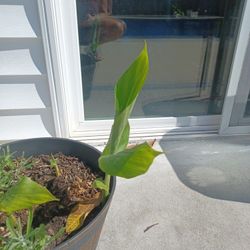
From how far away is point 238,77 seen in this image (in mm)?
1439

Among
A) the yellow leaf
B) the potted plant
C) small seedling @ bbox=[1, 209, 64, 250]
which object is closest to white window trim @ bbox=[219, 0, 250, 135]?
the potted plant

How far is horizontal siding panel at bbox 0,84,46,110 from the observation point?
1.31 m

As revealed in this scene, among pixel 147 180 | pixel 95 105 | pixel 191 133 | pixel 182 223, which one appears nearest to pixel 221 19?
pixel 191 133

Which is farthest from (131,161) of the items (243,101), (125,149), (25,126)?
(243,101)

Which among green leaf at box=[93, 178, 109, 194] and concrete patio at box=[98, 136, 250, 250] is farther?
concrete patio at box=[98, 136, 250, 250]

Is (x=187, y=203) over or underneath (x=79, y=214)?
underneath

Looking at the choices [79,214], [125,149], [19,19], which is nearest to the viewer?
[125,149]

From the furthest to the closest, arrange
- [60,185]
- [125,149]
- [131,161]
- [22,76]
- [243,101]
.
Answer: [243,101] → [22,76] → [60,185] → [125,149] → [131,161]

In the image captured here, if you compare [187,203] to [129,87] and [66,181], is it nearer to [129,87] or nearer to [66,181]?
[66,181]

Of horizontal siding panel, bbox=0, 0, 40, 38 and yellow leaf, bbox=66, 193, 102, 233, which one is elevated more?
horizontal siding panel, bbox=0, 0, 40, 38

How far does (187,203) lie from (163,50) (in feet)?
2.59

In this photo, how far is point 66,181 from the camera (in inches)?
36.8

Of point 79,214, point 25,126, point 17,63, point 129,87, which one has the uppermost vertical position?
point 129,87

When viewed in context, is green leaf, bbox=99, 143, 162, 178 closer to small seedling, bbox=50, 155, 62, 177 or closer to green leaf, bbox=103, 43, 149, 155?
green leaf, bbox=103, 43, 149, 155
